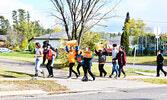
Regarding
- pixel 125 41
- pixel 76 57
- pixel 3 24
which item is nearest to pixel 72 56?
pixel 76 57

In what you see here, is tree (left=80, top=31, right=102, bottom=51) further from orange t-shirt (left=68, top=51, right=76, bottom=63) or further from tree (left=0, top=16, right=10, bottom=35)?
tree (left=0, top=16, right=10, bottom=35)

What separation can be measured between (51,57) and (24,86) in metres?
3.11

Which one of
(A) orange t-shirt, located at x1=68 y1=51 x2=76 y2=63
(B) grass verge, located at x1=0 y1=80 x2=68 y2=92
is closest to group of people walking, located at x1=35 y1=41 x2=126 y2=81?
(A) orange t-shirt, located at x1=68 y1=51 x2=76 y2=63

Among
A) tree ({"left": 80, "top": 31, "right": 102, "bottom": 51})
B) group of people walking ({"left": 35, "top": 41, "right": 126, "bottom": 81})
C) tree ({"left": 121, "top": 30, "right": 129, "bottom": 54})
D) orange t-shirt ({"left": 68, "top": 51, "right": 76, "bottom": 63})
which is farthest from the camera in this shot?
tree ({"left": 121, "top": 30, "right": 129, "bottom": 54})

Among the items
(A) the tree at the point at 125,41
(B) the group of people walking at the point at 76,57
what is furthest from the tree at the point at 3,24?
(B) the group of people walking at the point at 76,57

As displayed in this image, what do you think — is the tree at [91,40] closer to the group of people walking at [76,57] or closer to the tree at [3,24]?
the group of people walking at [76,57]

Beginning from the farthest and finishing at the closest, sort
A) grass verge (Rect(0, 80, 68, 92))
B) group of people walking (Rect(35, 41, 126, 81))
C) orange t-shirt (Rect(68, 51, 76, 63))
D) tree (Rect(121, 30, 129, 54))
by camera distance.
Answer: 1. tree (Rect(121, 30, 129, 54))
2. orange t-shirt (Rect(68, 51, 76, 63))
3. group of people walking (Rect(35, 41, 126, 81))
4. grass verge (Rect(0, 80, 68, 92))

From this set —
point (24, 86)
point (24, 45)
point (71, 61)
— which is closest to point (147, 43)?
point (24, 45)

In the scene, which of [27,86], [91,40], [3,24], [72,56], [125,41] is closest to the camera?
[27,86]

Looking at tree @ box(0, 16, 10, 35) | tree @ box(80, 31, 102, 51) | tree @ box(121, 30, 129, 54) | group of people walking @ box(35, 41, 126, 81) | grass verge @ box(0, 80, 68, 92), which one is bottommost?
grass verge @ box(0, 80, 68, 92)

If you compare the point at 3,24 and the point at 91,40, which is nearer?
the point at 91,40

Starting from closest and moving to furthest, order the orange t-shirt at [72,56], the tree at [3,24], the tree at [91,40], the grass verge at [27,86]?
the grass verge at [27,86]
the orange t-shirt at [72,56]
the tree at [91,40]
the tree at [3,24]

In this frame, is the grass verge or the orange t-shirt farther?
the orange t-shirt

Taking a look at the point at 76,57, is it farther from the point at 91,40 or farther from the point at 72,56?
the point at 91,40
